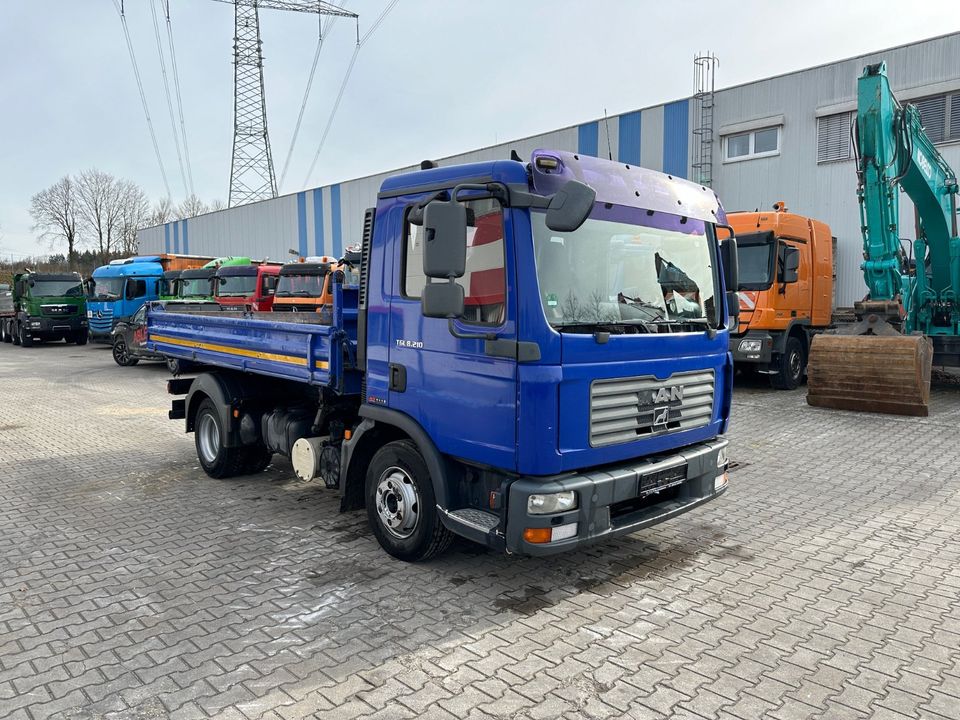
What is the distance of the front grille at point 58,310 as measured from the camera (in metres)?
24.4

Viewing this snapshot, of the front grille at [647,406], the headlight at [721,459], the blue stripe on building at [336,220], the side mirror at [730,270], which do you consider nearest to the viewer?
the front grille at [647,406]

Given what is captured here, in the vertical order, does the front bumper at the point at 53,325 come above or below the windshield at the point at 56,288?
below

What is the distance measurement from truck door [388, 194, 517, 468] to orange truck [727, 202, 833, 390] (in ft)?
27.7

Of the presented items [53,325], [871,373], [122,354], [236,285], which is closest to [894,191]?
[871,373]

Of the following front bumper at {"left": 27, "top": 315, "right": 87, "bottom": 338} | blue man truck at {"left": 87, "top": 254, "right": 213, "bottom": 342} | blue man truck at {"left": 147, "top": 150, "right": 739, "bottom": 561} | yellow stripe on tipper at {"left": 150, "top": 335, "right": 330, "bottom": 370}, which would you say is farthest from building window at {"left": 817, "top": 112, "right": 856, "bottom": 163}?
front bumper at {"left": 27, "top": 315, "right": 87, "bottom": 338}

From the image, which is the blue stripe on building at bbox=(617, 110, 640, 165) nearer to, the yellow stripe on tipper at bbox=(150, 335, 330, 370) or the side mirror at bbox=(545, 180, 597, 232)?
the yellow stripe on tipper at bbox=(150, 335, 330, 370)

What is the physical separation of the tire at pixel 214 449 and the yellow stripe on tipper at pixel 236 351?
554 millimetres

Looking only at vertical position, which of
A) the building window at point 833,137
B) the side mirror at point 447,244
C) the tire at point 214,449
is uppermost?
the building window at point 833,137

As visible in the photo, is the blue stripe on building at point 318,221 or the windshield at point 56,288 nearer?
the windshield at point 56,288

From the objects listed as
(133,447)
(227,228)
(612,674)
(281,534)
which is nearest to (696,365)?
(612,674)

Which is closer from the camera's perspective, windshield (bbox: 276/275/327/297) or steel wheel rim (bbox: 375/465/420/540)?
steel wheel rim (bbox: 375/465/420/540)

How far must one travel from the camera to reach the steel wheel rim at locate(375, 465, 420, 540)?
14.1 feet

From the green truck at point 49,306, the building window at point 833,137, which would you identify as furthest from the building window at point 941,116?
the green truck at point 49,306

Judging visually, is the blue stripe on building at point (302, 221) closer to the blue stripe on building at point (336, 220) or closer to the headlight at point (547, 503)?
the blue stripe on building at point (336, 220)
